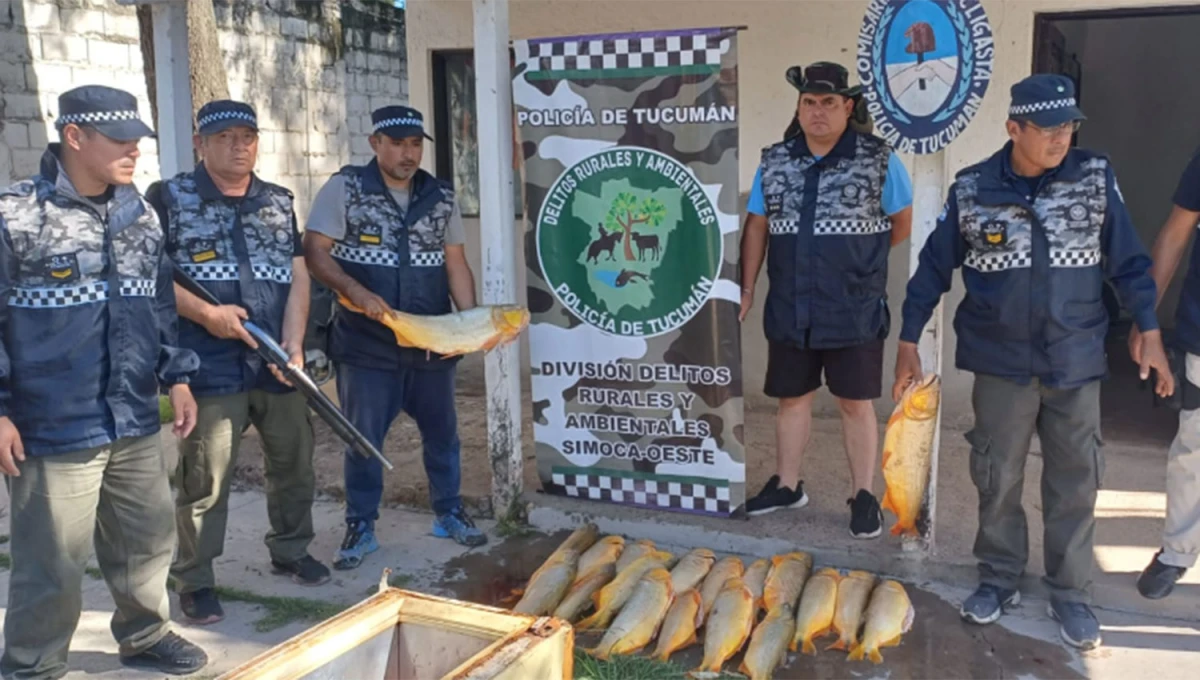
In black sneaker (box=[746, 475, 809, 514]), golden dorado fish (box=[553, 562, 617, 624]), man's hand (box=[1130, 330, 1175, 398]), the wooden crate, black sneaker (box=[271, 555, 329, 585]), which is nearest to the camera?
the wooden crate

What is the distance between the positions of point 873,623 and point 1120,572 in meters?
1.30

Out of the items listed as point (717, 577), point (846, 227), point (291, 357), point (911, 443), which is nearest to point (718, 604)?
point (717, 577)

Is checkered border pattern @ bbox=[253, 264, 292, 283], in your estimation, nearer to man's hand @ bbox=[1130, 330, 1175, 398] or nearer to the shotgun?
the shotgun

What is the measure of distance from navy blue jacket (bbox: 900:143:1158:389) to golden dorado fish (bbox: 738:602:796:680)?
1251 mm

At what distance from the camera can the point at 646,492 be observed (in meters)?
4.85

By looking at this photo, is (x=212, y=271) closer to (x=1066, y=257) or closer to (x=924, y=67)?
(x=924, y=67)

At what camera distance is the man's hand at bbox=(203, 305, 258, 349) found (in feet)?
12.6

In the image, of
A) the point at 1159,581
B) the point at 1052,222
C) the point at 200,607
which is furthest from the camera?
the point at 200,607

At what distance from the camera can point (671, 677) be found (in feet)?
11.6

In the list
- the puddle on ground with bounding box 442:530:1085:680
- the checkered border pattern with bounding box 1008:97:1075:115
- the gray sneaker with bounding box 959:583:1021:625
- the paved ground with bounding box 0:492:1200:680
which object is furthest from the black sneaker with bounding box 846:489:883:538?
the checkered border pattern with bounding box 1008:97:1075:115

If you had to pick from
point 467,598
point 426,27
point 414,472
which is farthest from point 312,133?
point 467,598

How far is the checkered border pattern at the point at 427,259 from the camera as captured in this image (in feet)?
14.8

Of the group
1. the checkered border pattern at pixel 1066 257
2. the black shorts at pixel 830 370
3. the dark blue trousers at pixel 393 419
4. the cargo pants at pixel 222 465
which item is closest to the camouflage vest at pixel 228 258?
the cargo pants at pixel 222 465

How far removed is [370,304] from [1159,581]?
3.42m
